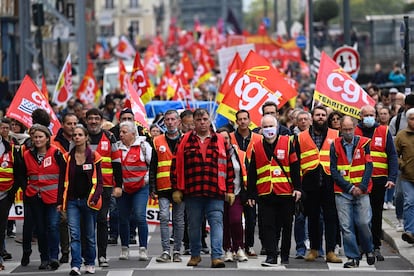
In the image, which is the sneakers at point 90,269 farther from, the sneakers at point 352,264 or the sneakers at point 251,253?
the sneakers at point 352,264

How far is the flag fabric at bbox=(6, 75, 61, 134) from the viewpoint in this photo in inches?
758

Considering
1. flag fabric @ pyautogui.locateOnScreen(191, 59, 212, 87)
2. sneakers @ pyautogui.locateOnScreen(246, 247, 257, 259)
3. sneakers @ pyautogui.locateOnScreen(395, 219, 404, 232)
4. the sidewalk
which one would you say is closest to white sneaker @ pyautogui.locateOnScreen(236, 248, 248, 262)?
sneakers @ pyautogui.locateOnScreen(246, 247, 257, 259)

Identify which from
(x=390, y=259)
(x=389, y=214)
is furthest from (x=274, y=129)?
(x=389, y=214)

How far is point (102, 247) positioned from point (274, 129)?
234 cm

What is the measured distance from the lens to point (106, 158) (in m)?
15.8

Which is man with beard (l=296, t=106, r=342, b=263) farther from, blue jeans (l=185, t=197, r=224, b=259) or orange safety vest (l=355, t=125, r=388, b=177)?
blue jeans (l=185, t=197, r=224, b=259)

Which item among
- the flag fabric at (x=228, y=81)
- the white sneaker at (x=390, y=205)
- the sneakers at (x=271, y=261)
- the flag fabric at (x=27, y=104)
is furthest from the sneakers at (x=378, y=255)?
the flag fabric at (x=27, y=104)

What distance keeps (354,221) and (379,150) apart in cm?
114

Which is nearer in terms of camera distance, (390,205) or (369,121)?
(369,121)

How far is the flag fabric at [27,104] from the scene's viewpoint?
63.1 feet

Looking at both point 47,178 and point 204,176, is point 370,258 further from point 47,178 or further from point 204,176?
point 47,178

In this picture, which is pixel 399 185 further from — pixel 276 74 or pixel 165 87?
pixel 165 87

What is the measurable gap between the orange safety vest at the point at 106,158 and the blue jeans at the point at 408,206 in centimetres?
351

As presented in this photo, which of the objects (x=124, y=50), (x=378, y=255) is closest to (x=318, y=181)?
(x=378, y=255)
